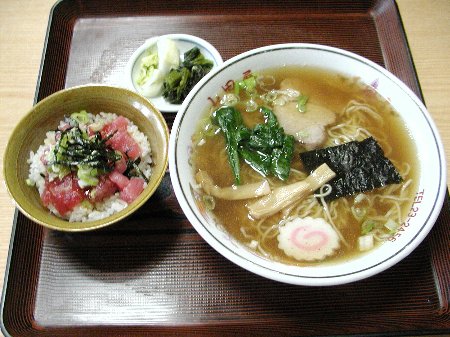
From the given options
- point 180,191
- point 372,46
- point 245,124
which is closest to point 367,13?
point 372,46

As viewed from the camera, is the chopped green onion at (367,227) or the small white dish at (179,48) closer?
the chopped green onion at (367,227)

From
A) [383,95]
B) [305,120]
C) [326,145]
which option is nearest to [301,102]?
[305,120]

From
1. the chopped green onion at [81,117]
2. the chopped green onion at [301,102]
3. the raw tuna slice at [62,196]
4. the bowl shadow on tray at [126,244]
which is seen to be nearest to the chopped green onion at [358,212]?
the chopped green onion at [301,102]

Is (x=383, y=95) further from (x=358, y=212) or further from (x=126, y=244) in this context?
(x=126, y=244)

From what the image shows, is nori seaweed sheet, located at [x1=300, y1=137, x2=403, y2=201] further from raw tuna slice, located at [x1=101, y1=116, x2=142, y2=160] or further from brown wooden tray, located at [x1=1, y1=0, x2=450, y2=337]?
raw tuna slice, located at [x1=101, y1=116, x2=142, y2=160]

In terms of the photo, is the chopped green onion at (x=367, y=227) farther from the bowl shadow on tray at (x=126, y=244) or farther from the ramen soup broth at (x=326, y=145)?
the bowl shadow on tray at (x=126, y=244)
